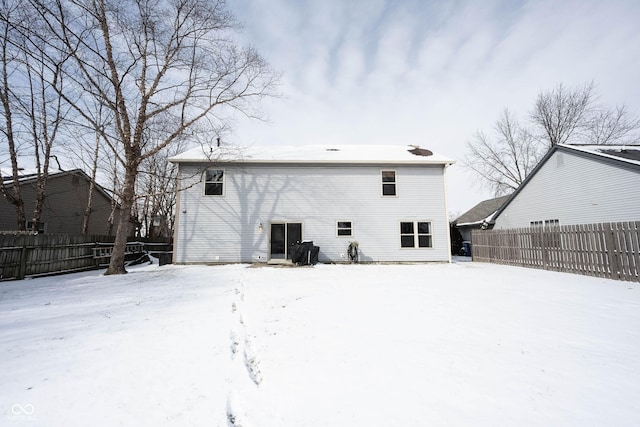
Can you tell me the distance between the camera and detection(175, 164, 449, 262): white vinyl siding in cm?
1270

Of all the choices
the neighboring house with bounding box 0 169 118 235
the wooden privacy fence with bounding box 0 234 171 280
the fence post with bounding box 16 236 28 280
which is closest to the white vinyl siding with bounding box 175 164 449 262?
the wooden privacy fence with bounding box 0 234 171 280

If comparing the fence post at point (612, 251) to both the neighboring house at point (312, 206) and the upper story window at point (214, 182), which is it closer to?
the neighboring house at point (312, 206)

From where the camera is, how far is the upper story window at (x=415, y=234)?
43.4ft

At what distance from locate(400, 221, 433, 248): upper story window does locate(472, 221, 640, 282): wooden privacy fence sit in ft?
11.6

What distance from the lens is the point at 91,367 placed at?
2.71 m

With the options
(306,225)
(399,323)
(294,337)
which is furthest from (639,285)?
(306,225)

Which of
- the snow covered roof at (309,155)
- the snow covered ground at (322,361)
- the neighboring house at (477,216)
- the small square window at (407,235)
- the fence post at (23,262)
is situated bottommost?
the snow covered ground at (322,361)

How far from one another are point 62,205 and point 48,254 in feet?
37.3

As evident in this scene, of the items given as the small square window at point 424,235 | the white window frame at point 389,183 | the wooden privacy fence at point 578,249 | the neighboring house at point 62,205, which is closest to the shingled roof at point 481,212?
the wooden privacy fence at point 578,249

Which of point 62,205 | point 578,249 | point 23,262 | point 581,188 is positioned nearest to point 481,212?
point 581,188

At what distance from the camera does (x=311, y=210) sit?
519 inches

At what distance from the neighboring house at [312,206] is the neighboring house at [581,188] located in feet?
19.9

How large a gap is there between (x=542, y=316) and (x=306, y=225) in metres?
9.90

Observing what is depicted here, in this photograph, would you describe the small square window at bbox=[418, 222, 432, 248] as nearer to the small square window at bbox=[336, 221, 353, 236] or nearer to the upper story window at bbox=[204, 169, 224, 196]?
the small square window at bbox=[336, 221, 353, 236]
